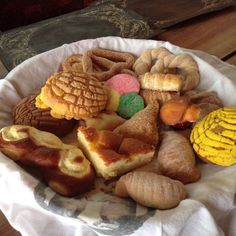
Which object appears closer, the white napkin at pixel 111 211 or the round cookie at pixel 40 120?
the white napkin at pixel 111 211

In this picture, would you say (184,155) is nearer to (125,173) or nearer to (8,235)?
(125,173)

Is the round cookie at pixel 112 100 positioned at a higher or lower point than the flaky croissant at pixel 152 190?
higher

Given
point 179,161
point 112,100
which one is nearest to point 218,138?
Result: point 179,161

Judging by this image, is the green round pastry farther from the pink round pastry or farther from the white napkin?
the white napkin

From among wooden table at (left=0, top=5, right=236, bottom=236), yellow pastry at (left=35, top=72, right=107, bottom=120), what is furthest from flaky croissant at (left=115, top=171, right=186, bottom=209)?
wooden table at (left=0, top=5, right=236, bottom=236)

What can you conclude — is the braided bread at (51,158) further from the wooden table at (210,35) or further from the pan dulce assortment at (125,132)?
the wooden table at (210,35)

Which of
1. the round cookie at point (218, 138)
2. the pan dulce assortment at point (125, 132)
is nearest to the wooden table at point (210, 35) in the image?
the pan dulce assortment at point (125, 132)
